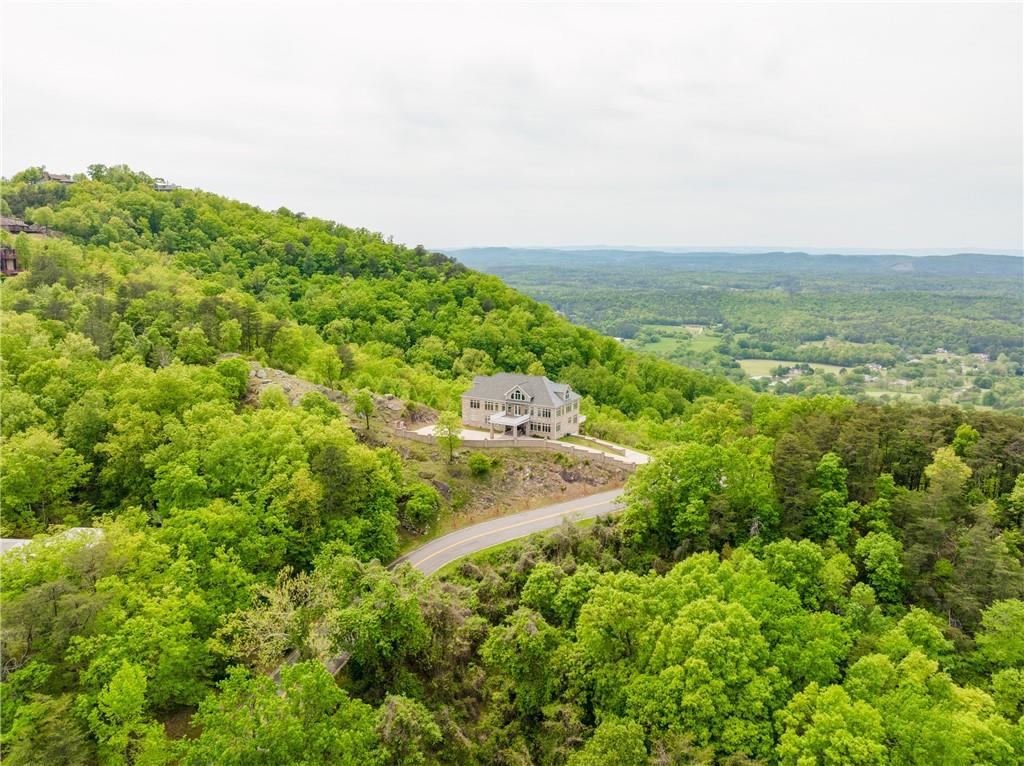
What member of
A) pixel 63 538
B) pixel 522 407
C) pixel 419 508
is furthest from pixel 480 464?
pixel 63 538

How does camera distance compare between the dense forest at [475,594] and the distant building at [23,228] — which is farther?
the distant building at [23,228]

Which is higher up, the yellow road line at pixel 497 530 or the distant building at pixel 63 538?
the distant building at pixel 63 538

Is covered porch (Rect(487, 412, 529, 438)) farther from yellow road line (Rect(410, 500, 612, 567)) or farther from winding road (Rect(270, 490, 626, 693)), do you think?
yellow road line (Rect(410, 500, 612, 567))

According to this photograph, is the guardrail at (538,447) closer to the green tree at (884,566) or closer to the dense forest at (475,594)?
the dense forest at (475,594)

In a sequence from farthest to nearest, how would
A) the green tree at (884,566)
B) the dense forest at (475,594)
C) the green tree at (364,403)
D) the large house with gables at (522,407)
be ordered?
the large house with gables at (522,407)
the green tree at (364,403)
the green tree at (884,566)
the dense forest at (475,594)

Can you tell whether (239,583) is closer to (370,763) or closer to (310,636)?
(310,636)

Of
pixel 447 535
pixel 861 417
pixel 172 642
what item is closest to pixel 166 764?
pixel 172 642

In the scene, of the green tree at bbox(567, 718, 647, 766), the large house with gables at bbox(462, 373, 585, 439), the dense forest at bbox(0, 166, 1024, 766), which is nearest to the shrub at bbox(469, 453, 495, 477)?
the dense forest at bbox(0, 166, 1024, 766)

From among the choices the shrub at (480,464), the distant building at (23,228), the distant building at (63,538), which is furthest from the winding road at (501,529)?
the distant building at (23,228)

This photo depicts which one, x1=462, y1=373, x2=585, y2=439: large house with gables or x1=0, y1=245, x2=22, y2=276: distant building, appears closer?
x1=462, y1=373, x2=585, y2=439: large house with gables
